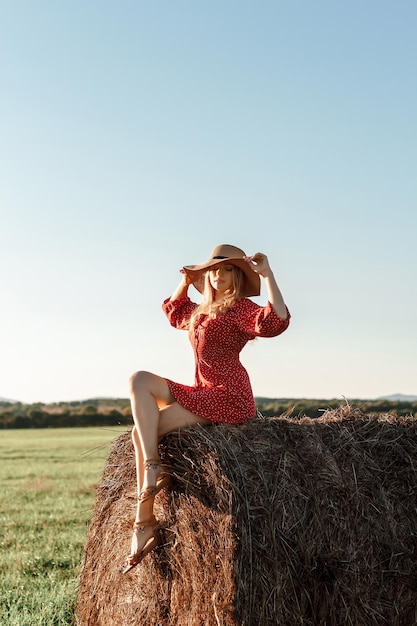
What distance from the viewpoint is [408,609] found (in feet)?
17.9

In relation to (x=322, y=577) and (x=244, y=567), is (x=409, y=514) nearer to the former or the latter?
(x=322, y=577)

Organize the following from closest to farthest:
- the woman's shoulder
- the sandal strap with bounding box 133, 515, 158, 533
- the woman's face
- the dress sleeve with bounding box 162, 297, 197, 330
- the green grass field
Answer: the sandal strap with bounding box 133, 515, 158, 533, the woman's shoulder, the woman's face, the dress sleeve with bounding box 162, 297, 197, 330, the green grass field

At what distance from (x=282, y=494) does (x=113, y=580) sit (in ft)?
5.46

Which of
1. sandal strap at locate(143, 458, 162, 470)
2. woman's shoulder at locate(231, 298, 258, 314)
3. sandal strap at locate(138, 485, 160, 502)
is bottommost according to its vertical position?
sandal strap at locate(138, 485, 160, 502)

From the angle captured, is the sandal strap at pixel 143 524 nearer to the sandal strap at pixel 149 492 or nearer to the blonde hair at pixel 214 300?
the sandal strap at pixel 149 492

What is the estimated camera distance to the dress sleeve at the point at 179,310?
240 inches

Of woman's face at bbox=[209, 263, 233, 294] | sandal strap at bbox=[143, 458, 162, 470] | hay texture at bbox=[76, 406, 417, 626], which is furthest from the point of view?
woman's face at bbox=[209, 263, 233, 294]

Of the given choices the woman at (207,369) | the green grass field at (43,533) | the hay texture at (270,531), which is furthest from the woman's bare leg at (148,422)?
the green grass field at (43,533)

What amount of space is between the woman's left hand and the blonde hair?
227 mm

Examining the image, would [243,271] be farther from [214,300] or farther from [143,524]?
[143,524]

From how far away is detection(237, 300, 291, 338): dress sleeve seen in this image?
5.46 m

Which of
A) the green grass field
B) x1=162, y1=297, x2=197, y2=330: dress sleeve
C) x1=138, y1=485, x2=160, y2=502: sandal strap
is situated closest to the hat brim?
x1=162, y1=297, x2=197, y2=330: dress sleeve

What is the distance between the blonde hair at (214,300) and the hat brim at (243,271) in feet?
0.14

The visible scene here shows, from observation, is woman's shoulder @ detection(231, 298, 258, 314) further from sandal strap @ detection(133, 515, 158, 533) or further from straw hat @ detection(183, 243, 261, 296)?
sandal strap @ detection(133, 515, 158, 533)
